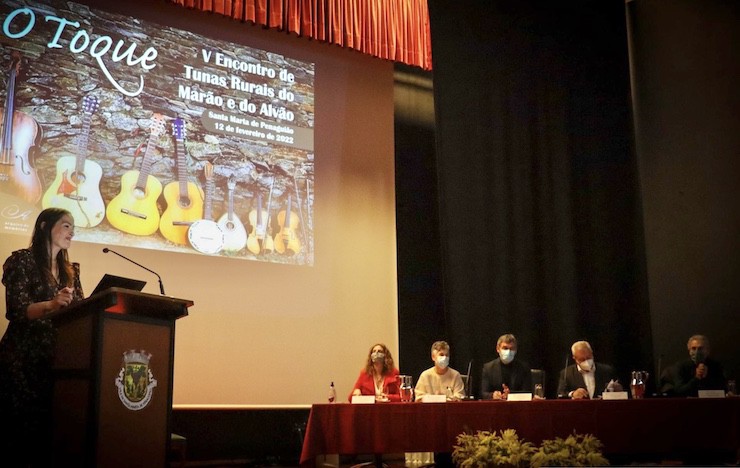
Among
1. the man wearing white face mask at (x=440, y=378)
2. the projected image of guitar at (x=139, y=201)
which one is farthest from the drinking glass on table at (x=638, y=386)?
the projected image of guitar at (x=139, y=201)

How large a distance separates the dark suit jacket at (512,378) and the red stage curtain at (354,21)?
283 centimetres

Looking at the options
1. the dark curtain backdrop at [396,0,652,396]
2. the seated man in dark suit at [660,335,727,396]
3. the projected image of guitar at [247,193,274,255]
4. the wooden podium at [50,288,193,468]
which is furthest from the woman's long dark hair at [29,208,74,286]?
the seated man in dark suit at [660,335,727,396]

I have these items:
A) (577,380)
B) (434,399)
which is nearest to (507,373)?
(577,380)

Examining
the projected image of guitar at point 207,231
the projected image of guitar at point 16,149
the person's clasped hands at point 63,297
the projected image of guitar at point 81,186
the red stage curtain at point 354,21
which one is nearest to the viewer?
the person's clasped hands at point 63,297

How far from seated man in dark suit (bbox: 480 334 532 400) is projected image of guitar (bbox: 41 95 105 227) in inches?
115

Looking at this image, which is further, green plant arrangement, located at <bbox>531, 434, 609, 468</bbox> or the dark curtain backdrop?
the dark curtain backdrop

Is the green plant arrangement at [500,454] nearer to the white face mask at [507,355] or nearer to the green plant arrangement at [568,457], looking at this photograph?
the green plant arrangement at [568,457]

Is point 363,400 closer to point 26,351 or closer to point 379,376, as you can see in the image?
point 379,376

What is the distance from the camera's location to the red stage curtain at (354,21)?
20.0 ft

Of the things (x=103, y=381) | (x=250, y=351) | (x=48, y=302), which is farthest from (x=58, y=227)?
(x=250, y=351)

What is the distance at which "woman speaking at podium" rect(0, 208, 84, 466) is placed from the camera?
399 cm

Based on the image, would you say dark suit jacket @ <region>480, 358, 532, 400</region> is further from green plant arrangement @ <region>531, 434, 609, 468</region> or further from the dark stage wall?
green plant arrangement @ <region>531, 434, 609, 468</region>

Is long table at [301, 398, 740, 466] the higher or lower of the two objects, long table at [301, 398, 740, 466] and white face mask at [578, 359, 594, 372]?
the lower

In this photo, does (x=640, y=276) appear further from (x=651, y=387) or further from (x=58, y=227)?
(x=58, y=227)
